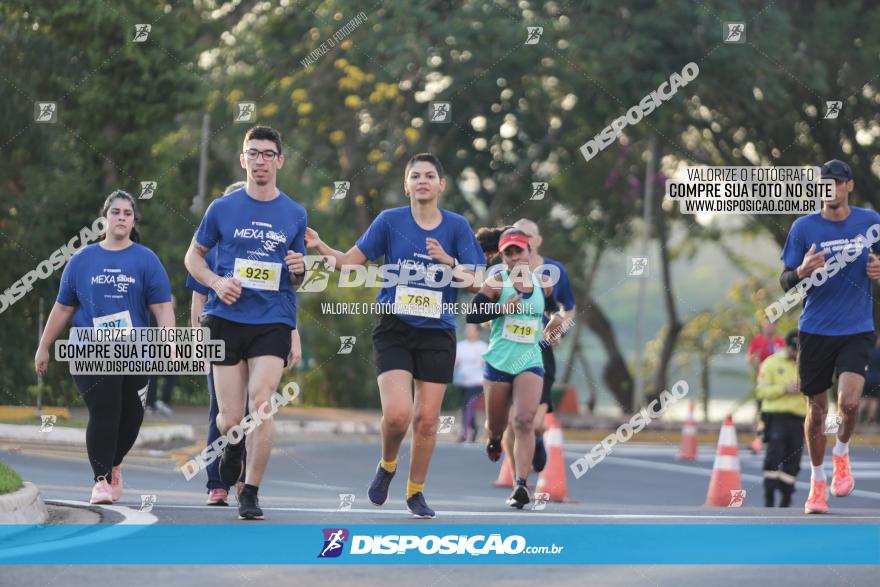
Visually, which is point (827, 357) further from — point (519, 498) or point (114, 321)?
point (114, 321)

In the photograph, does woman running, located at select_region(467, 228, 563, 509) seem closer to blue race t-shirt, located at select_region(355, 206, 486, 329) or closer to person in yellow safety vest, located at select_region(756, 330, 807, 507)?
blue race t-shirt, located at select_region(355, 206, 486, 329)

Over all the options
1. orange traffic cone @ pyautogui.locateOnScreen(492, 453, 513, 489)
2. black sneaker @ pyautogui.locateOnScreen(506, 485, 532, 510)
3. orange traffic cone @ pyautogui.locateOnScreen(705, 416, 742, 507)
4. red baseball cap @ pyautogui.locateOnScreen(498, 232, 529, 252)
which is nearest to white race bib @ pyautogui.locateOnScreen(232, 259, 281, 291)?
red baseball cap @ pyautogui.locateOnScreen(498, 232, 529, 252)

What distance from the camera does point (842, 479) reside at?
39.2 feet

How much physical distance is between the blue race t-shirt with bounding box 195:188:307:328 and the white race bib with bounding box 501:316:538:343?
2624 millimetres

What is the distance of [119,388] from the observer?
455 inches

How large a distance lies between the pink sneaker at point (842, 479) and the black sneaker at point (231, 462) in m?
4.15

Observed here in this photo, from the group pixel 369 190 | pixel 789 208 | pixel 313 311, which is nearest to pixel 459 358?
pixel 313 311

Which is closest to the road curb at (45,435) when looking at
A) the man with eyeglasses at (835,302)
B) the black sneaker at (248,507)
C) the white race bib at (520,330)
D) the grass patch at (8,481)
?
the white race bib at (520,330)

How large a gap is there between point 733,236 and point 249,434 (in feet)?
102

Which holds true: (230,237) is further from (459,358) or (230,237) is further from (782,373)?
(459,358)

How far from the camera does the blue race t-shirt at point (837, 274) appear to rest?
11312 mm

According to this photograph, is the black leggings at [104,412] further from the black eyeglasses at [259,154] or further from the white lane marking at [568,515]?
the black eyeglasses at [259,154]

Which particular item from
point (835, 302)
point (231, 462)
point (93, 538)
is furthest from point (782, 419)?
point (93, 538)

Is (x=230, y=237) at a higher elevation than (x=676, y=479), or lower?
higher
